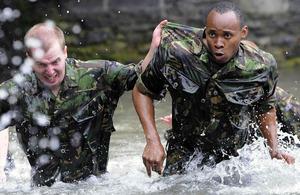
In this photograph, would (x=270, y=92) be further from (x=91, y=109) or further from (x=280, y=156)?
(x=91, y=109)

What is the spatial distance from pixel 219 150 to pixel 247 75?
63cm

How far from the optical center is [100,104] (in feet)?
→ 14.9

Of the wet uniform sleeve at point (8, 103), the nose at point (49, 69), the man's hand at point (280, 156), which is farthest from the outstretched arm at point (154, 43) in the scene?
the man's hand at point (280, 156)

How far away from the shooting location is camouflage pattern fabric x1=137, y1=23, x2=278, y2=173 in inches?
160

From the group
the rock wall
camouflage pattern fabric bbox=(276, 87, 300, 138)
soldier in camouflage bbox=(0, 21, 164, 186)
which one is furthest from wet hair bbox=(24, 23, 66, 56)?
the rock wall

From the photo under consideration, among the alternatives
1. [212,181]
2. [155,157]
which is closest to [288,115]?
[212,181]

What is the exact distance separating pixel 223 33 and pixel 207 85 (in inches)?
16.1

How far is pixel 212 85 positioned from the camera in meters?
4.09

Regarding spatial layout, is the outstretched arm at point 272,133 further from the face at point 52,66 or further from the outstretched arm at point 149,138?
the face at point 52,66

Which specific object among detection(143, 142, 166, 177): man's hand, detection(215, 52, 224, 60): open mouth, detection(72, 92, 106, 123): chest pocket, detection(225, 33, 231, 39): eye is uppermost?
detection(225, 33, 231, 39): eye

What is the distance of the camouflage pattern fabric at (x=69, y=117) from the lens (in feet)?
14.6

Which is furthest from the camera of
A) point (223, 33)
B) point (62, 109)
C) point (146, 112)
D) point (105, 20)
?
Answer: point (105, 20)

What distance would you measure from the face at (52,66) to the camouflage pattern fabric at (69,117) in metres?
0.08

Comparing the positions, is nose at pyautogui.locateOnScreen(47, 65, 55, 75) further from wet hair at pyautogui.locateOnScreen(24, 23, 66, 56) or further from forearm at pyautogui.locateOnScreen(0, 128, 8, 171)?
forearm at pyautogui.locateOnScreen(0, 128, 8, 171)
